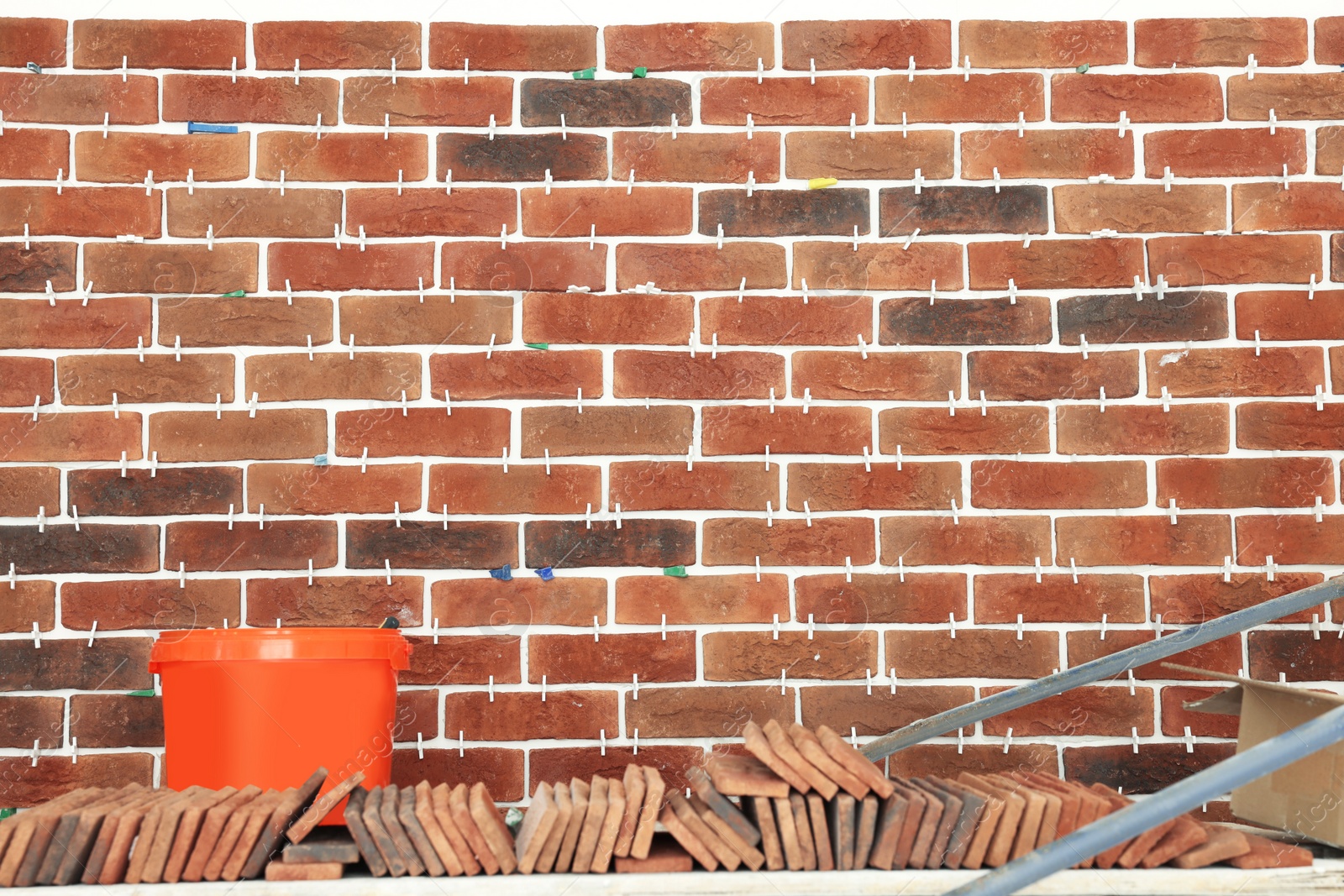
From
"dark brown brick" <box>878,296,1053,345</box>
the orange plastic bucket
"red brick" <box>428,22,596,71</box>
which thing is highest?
"red brick" <box>428,22,596,71</box>

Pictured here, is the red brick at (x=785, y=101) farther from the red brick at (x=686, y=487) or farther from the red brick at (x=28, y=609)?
the red brick at (x=28, y=609)

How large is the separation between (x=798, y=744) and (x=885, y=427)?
2.73ft

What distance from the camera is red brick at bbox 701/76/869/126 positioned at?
218 centimetres

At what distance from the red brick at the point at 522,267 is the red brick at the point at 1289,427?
1220mm

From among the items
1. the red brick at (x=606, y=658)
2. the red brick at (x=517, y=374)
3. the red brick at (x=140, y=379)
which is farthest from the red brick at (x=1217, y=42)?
the red brick at (x=140, y=379)

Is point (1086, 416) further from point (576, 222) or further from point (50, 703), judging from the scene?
point (50, 703)

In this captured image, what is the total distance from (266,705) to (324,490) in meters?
0.51

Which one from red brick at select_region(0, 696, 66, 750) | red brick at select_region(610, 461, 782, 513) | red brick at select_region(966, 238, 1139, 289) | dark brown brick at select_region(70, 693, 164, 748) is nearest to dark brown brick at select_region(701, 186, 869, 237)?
red brick at select_region(966, 238, 1139, 289)

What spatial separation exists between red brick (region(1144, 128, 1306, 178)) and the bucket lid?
5.46 ft

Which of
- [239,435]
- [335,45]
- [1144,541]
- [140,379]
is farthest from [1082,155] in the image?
[140,379]

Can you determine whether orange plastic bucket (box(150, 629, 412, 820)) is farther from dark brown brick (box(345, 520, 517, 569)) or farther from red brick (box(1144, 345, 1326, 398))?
red brick (box(1144, 345, 1326, 398))

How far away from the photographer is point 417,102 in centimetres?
217

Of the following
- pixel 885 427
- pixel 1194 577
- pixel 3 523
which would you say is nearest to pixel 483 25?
pixel 885 427

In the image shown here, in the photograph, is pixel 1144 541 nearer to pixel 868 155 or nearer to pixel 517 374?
pixel 868 155
